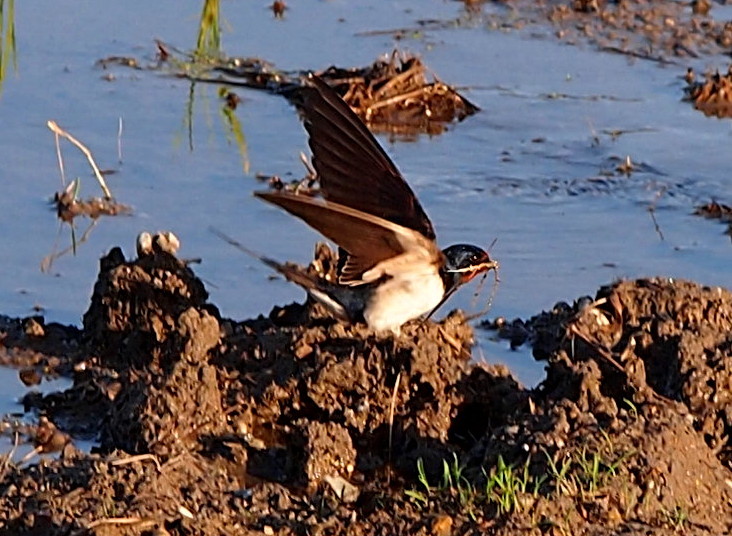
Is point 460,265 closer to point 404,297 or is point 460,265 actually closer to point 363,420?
point 404,297

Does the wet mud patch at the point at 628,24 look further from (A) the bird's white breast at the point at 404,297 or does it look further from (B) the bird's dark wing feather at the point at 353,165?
(A) the bird's white breast at the point at 404,297

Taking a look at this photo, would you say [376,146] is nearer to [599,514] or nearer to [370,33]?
[599,514]

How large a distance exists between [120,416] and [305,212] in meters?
0.91

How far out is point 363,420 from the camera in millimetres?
5383

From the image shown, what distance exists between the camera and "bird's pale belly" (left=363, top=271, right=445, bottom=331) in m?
5.48

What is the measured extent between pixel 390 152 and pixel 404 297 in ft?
10.5

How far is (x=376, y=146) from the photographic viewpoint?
5629 millimetres

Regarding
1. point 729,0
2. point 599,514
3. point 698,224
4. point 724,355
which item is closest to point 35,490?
point 599,514

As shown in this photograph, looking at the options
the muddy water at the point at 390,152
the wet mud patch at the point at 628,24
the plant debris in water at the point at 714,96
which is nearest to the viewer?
the muddy water at the point at 390,152

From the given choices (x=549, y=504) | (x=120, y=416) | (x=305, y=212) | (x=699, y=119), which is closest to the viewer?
(x=549, y=504)

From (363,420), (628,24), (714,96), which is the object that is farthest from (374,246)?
(628,24)

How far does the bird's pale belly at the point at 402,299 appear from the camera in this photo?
5480 millimetres

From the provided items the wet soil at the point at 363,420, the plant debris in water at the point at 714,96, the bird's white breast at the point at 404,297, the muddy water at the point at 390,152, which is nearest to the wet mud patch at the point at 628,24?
the muddy water at the point at 390,152

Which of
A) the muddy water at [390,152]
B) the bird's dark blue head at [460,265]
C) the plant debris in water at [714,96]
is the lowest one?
the muddy water at [390,152]
